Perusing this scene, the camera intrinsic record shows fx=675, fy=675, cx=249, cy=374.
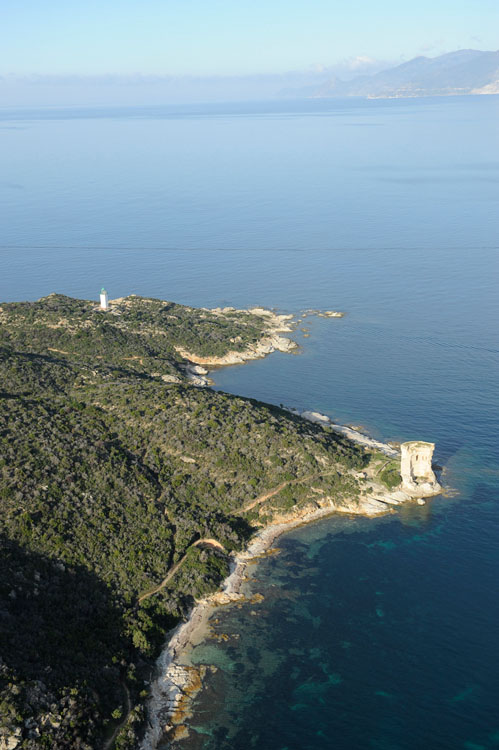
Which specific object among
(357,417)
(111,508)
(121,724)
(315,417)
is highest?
(111,508)

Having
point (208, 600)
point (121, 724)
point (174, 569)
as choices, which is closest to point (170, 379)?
point (174, 569)

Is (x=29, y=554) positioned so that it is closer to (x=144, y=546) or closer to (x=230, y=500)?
(x=144, y=546)

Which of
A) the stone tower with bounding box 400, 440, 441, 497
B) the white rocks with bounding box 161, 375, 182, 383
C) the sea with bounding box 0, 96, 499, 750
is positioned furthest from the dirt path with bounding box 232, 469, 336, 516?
the white rocks with bounding box 161, 375, 182, 383

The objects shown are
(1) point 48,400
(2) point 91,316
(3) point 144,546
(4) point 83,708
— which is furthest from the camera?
(2) point 91,316

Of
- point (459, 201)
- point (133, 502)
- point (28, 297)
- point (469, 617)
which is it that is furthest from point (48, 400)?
point (459, 201)

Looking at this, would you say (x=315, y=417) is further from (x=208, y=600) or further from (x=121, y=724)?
(x=121, y=724)

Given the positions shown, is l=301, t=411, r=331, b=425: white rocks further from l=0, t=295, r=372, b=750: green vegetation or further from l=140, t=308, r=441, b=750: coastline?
l=0, t=295, r=372, b=750: green vegetation
